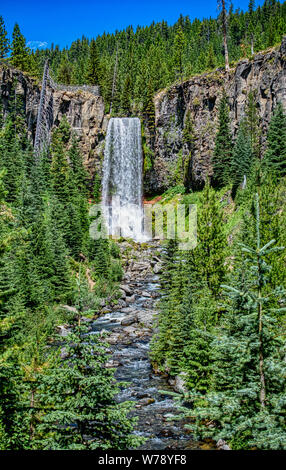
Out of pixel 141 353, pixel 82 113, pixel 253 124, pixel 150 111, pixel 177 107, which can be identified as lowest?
pixel 141 353

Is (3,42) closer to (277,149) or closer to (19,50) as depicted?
(19,50)

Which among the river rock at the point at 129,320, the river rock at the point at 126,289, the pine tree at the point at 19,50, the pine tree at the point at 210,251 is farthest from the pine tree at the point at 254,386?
the pine tree at the point at 19,50

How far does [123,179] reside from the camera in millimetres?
57500

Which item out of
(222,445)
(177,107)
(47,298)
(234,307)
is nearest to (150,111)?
(177,107)

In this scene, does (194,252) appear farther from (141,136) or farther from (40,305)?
(141,136)

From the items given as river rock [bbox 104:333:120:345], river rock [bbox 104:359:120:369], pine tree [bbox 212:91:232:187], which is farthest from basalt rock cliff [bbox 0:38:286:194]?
river rock [bbox 104:359:120:369]

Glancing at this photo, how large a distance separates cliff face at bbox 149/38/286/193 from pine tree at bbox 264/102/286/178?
271 inches

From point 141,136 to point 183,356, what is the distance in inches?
1965

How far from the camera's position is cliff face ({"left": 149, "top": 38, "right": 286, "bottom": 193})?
44272 millimetres

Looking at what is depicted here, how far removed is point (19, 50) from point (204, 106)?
33.5 metres

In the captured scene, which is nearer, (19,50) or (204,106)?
(204,106)

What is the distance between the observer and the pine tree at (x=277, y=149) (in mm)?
33688

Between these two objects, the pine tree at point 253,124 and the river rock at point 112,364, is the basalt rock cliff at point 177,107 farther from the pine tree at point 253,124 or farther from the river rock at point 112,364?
the river rock at point 112,364

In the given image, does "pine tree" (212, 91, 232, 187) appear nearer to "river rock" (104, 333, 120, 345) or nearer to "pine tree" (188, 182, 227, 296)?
"pine tree" (188, 182, 227, 296)
